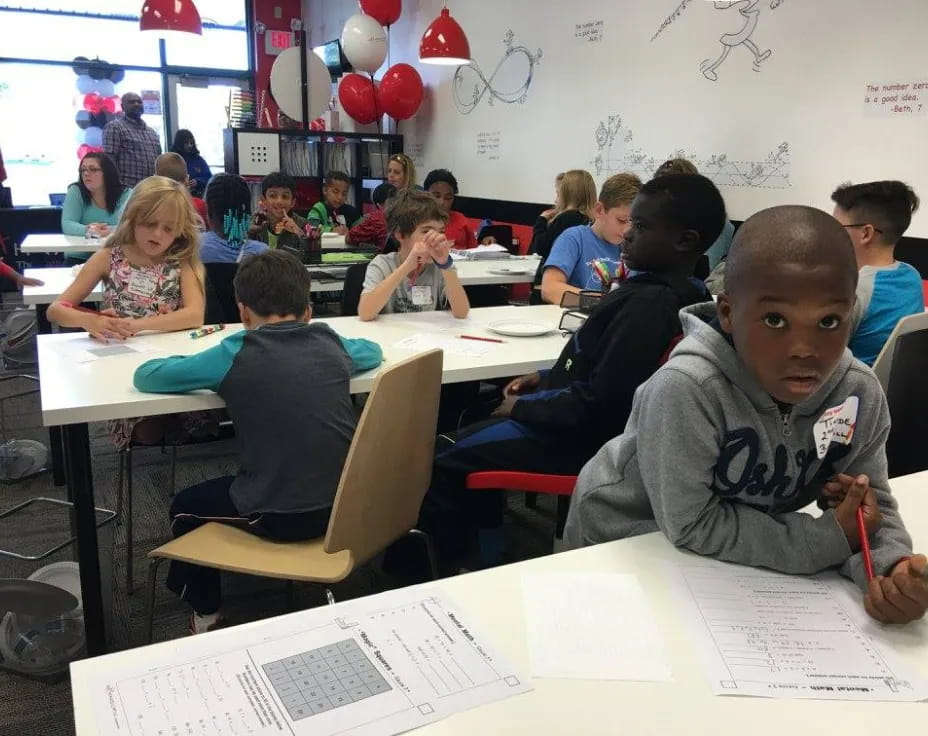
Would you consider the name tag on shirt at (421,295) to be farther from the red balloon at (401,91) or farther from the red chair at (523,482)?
the red balloon at (401,91)

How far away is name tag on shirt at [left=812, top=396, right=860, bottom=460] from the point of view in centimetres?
107

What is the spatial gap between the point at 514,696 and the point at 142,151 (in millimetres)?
6904

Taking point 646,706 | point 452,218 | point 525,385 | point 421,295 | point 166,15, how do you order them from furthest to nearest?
1. point 452,218
2. point 166,15
3. point 421,295
4. point 525,385
5. point 646,706

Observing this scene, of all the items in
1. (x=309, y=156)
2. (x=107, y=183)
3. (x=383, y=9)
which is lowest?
(x=107, y=183)

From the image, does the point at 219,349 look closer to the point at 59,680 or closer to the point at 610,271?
the point at 59,680

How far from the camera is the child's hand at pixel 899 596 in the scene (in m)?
0.92

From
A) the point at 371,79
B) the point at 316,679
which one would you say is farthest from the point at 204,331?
the point at 371,79

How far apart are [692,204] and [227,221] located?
7.66 feet

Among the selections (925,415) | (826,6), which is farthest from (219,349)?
(826,6)

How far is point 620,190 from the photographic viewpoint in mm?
3092

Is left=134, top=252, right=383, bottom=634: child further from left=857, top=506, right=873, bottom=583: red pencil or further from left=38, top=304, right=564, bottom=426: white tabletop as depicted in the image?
left=857, top=506, right=873, bottom=583: red pencil

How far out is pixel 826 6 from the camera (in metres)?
3.81

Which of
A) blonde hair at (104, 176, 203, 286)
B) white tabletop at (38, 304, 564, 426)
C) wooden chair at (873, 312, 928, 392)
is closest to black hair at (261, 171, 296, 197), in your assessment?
blonde hair at (104, 176, 203, 286)

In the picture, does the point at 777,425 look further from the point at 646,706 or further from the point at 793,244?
the point at 646,706
